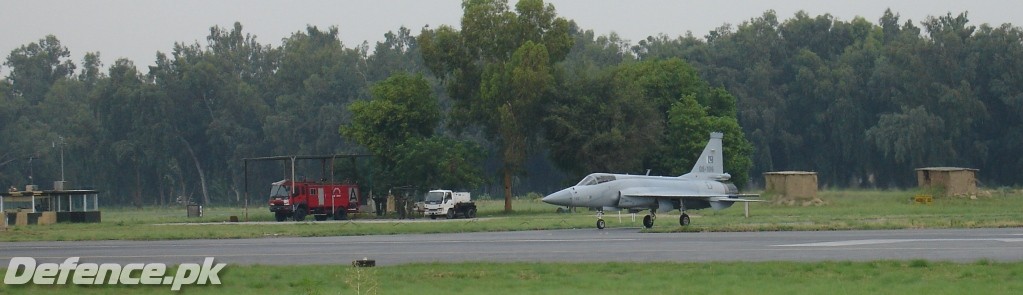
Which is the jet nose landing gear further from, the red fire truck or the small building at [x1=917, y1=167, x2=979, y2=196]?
the red fire truck

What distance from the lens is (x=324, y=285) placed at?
19.6 m

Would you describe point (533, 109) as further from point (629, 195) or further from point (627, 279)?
point (627, 279)

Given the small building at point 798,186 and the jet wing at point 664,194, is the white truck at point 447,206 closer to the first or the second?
the small building at point 798,186

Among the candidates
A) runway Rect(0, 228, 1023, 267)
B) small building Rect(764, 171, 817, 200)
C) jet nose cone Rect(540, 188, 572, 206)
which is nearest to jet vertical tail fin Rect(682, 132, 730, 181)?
jet nose cone Rect(540, 188, 572, 206)

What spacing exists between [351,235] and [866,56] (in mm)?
71304

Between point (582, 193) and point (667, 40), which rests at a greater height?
point (667, 40)

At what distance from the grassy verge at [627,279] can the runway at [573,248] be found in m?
2.21

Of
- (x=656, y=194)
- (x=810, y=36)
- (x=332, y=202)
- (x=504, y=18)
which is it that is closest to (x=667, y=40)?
(x=810, y=36)

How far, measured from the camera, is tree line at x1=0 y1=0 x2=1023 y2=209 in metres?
67.2

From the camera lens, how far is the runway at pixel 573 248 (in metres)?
24.7

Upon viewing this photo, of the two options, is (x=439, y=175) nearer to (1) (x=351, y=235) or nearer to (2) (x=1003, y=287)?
(1) (x=351, y=235)

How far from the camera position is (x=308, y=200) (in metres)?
59.8

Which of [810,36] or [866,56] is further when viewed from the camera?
[810,36]

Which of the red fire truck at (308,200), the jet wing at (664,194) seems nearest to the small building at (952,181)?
the jet wing at (664,194)
